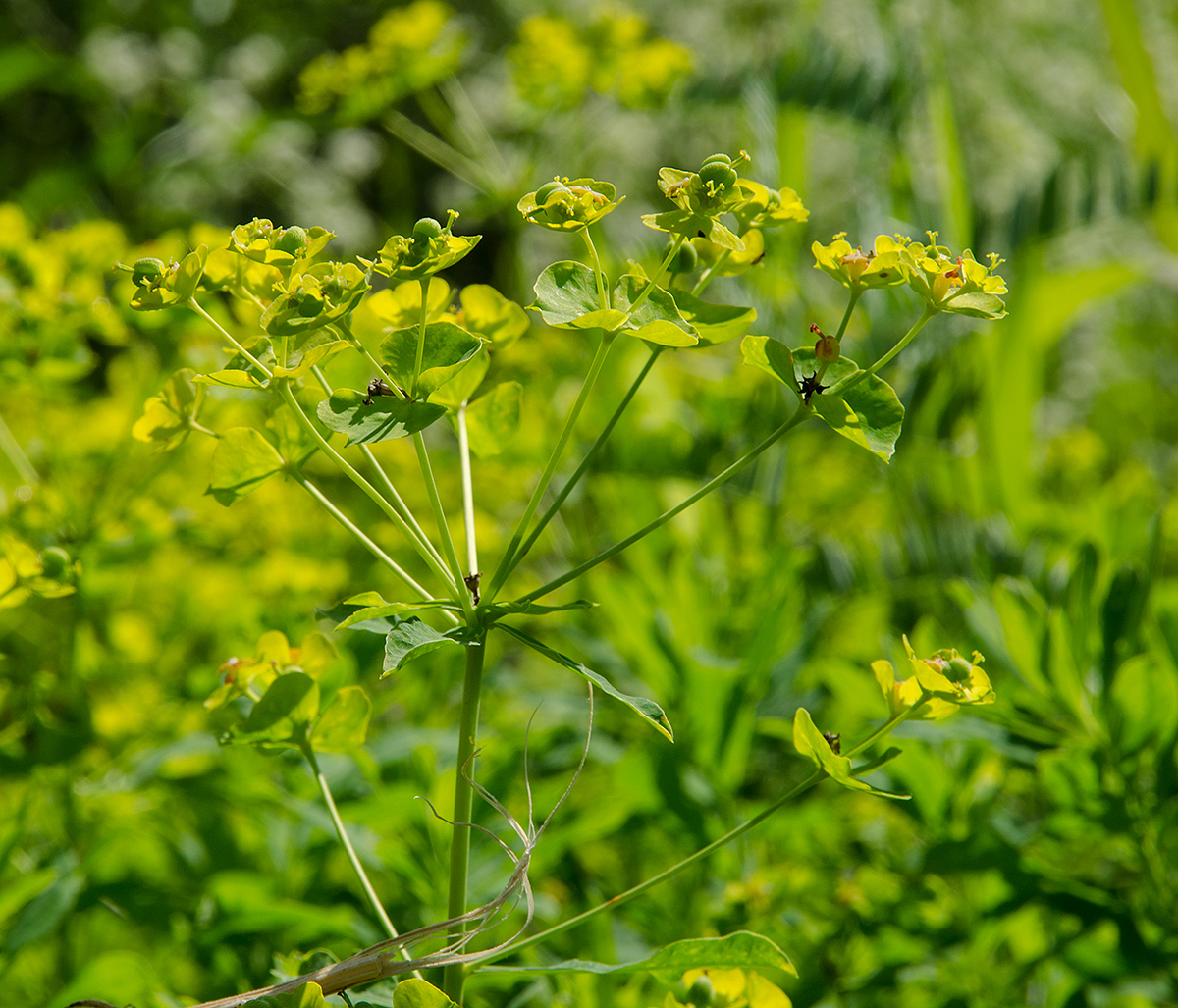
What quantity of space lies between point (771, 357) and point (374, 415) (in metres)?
0.20

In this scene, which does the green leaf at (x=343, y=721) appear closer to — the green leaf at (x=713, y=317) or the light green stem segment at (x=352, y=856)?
the light green stem segment at (x=352, y=856)

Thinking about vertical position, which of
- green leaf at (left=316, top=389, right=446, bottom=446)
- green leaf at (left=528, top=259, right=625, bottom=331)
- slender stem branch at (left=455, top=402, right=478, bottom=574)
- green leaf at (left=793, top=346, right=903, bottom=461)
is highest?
green leaf at (left=528, top=259, right=625, bottom=331)

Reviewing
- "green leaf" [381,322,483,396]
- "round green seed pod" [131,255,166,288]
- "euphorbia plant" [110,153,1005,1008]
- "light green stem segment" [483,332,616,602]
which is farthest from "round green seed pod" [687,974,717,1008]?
"round green seed pod" [131,255,166,288]

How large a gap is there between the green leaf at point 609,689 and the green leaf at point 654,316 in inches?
6.3

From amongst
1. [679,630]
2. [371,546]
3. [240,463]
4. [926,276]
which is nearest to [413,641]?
[371,546]

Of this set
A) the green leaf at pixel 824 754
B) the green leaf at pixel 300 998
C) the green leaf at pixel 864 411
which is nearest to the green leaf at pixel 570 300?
the green leaf at pixel 864 411

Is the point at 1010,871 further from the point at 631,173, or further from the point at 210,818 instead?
the point at 631,173

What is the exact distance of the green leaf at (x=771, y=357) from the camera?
49 cm

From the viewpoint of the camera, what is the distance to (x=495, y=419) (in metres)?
0.59

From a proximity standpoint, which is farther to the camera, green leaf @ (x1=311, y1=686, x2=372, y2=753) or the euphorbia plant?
green leaf @ (x1=311, y1=686, x2=372, y2=753)

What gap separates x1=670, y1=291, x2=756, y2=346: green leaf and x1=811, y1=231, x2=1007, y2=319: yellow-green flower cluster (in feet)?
0.18

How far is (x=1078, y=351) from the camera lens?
3.89m

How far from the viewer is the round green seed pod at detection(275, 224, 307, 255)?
0.48 meters

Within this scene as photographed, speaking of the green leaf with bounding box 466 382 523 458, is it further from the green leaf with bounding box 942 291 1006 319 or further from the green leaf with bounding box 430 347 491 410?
the green leaf with bounding box 942 291 1006 319
